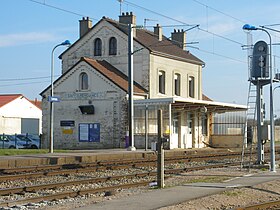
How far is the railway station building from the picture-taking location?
45719 mm

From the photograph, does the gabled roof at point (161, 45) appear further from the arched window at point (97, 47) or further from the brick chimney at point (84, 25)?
the brick chimney at point (84, 25)

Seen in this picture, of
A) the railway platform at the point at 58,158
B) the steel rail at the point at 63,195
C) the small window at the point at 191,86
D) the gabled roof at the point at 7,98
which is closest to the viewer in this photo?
the steel rail at the point at 63,195

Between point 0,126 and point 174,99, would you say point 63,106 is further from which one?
point 0,126

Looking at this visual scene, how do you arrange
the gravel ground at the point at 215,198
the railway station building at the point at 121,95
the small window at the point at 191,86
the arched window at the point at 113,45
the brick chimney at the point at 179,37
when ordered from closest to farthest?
the gravel ground at the point at 215,198, the railway station building at the point at 121,95, the arched window at the point at 113,45, the small window at the point at 191,86, the brick chimney at the point at 179,37

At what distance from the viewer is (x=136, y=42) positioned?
48.8 metres

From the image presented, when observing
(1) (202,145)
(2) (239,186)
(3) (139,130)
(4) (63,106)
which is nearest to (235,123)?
(1) (202,145)

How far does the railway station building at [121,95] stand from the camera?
45.7 metres

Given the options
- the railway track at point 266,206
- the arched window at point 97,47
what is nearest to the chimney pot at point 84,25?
the arched window at point 97,47

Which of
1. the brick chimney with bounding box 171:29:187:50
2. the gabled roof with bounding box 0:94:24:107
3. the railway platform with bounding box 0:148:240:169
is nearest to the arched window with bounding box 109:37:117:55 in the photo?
the brick chimney with bounding box 171:29:187:50

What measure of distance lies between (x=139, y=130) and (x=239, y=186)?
1144 inches

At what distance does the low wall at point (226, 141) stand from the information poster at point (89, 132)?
1252 centimetres

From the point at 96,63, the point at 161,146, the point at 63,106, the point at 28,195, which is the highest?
the point at 96,63

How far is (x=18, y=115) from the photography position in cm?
7650

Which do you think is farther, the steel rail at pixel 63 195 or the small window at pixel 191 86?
the small window at pixel 191 86
